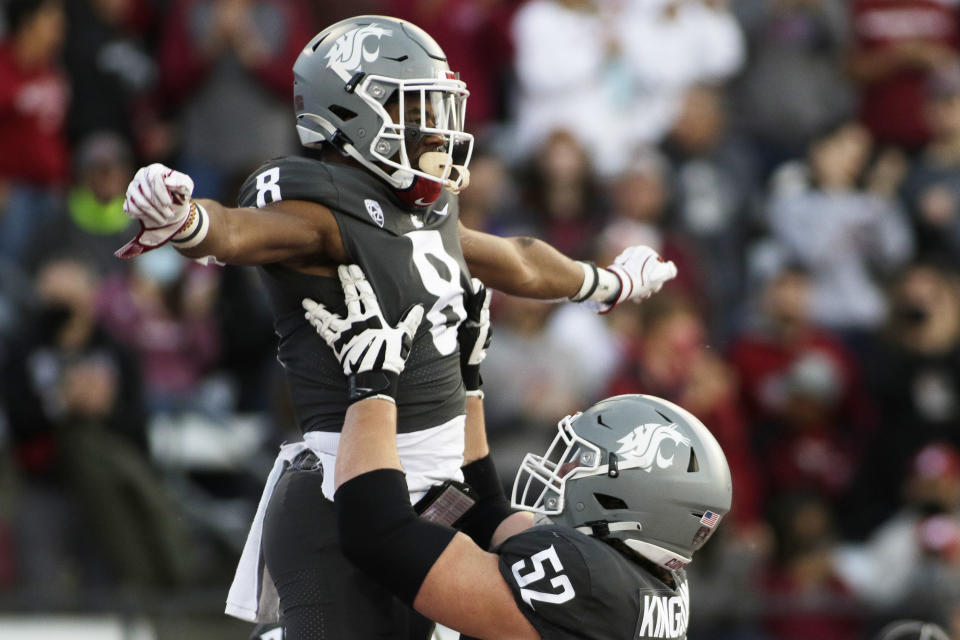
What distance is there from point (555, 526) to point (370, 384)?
0.61 m

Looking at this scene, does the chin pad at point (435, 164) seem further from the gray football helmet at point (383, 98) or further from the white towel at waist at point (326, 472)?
the white towel at waist at point (326, 472)

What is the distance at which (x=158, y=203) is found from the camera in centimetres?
338

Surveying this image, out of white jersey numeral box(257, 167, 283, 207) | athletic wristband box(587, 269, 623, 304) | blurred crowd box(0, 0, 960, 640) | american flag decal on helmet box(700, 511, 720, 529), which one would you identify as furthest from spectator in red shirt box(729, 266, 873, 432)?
white jersey numeral box(257, 167, 283, 207)

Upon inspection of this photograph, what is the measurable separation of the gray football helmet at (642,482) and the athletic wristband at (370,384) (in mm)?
500

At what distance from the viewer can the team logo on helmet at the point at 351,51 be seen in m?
3.93

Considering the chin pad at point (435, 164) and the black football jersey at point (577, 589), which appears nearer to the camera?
the black football jersey at point (577, 589)

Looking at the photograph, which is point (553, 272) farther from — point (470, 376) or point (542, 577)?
point (542, 577)

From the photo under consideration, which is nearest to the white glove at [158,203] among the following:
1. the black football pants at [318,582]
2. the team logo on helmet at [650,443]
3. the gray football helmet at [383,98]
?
the gray football helmet at [383,98]

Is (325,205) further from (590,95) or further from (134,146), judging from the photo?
(590,95)

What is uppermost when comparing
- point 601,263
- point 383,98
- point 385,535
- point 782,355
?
point 601,263

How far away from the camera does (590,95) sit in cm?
980

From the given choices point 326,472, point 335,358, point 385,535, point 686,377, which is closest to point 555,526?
point 385,535

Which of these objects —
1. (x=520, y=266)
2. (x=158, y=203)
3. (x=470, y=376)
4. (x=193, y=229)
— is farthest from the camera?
(x=520, y=266)

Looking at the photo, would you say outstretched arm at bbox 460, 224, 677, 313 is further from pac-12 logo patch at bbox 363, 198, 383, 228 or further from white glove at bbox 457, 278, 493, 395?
pac-12 logo patch at bbox 363, 198, 383, 228
